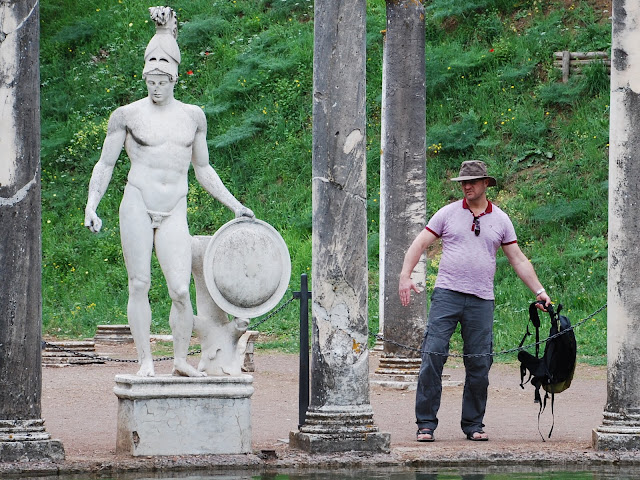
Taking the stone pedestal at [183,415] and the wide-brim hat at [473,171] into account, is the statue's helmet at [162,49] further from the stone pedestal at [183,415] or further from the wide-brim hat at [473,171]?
the wide-brim hat at [473,171]

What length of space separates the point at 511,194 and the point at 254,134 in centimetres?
515

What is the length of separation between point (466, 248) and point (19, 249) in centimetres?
301

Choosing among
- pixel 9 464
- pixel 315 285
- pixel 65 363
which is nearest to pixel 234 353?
pixel 315 285

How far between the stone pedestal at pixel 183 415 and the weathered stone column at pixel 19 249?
1.76ft

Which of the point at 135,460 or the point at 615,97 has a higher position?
the point at 615,97

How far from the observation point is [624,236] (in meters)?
8.35

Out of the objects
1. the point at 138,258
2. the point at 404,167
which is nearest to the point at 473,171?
the point at 138,258

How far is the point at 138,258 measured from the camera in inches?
315

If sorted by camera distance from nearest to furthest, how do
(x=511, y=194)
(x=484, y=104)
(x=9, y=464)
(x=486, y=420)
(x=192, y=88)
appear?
(x=9, y=464) < (x=486, y=420) < (x=511, y=194) < (x=484, y=104) < (x=192, y=88)

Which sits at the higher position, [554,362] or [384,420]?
[554,362]

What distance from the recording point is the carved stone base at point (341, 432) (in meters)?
7.98

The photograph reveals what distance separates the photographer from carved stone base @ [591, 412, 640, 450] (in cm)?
820

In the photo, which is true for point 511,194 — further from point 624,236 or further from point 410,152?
point 624,236

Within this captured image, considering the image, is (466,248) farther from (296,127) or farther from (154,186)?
(296,127)
